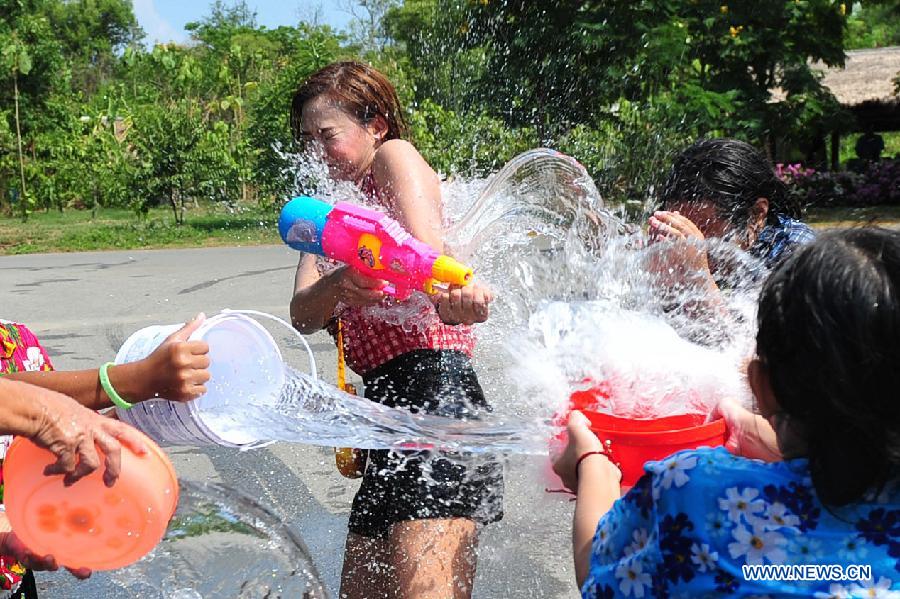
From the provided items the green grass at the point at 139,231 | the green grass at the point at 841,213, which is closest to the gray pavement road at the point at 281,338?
the green grass at the point at 139,231

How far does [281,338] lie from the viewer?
6555 millimetres

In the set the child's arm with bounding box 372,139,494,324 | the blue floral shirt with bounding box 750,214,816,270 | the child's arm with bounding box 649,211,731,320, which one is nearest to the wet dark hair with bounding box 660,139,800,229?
the blue floral shirt with bounding box 750,214,816,270

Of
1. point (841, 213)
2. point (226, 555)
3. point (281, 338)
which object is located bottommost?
point (841, 213)

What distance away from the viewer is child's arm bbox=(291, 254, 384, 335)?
228 cm

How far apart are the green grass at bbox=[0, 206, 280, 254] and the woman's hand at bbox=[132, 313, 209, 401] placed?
37.7 ft

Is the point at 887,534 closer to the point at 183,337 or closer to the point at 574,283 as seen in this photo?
the point at 183,337

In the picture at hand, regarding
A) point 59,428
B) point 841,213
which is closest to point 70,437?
point 59,428

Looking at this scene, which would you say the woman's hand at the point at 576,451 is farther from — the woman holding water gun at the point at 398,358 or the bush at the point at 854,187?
the bush at the point at 854,187

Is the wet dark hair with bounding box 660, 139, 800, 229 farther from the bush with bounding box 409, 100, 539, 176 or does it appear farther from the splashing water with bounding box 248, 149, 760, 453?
the bush with bounding box 409, 100, 539, 176

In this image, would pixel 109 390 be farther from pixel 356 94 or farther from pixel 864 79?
pixel 864 79

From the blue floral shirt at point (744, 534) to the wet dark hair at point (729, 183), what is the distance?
1.51 m

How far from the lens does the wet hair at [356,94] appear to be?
2541mm

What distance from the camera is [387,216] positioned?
2252mm

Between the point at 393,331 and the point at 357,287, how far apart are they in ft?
0.57
